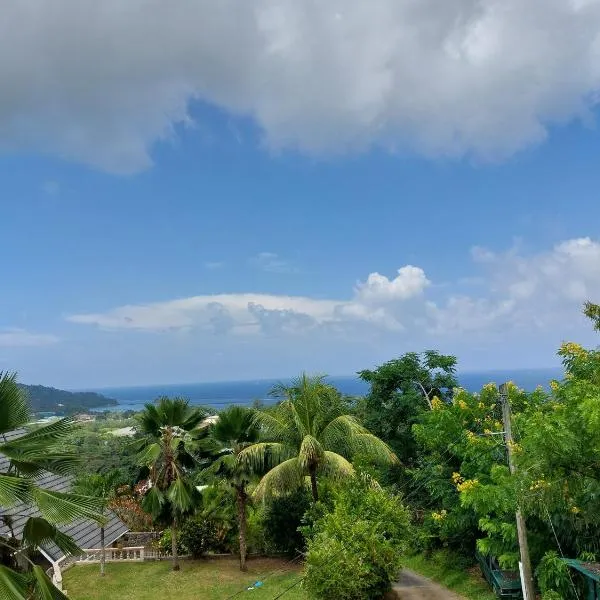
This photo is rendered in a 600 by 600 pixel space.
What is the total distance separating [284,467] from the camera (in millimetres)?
16188

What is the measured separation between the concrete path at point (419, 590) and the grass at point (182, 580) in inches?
116

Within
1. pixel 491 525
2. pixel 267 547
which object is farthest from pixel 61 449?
pixel 267 547

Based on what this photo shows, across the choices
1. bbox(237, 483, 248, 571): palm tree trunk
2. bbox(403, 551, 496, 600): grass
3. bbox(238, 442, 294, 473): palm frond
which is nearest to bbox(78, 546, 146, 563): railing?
bbox(237, 483, 248, 571): palm tree trunk

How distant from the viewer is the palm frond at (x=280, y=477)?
52.9ft

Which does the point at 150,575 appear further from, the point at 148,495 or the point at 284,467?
the point at 284,467

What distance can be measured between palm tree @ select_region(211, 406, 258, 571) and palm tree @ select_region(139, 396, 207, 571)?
0.87 metres

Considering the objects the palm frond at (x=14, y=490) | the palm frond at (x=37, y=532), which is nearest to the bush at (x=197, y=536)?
the palm frond at (x=37, y=532)

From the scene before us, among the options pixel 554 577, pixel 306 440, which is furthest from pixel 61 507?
pixel 306 440

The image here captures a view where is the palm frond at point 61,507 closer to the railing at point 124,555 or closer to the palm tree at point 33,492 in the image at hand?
the palm tree at point 33,492

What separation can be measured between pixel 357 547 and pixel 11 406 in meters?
9.57

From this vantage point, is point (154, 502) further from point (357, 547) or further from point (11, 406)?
point (11, 406)

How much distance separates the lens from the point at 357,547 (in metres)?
13.1

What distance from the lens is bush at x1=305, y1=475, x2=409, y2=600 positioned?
41.1 ft

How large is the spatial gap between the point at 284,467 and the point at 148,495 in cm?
431
